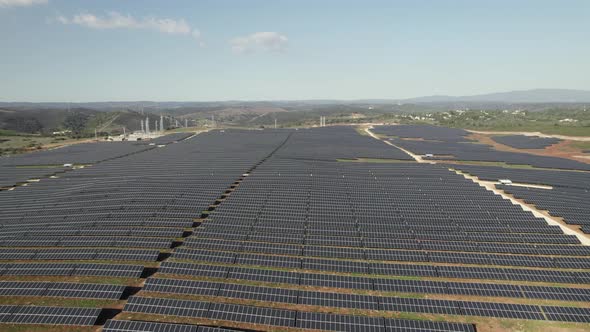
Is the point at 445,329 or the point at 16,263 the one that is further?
the point at 16,263

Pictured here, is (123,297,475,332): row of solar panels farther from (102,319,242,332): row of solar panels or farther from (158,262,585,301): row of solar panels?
(158,262,585,301): row of solar panels

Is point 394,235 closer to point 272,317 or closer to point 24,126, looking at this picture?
point 272,317

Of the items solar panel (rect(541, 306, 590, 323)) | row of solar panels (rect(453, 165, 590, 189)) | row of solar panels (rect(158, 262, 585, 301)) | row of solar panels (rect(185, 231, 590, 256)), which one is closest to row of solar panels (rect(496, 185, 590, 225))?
row of solar panels (rect(453, 165, 590, 189))

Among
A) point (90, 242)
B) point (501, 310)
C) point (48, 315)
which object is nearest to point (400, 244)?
point (501, 310)

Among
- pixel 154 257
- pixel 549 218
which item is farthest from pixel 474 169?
pixel 154 257

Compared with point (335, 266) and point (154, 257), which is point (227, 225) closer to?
point (154, 257)

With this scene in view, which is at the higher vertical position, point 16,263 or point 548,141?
point 548,141

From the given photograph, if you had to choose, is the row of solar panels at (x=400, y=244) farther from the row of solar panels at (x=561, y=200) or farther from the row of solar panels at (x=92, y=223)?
the row of solar panels at (x=561, y=200)
